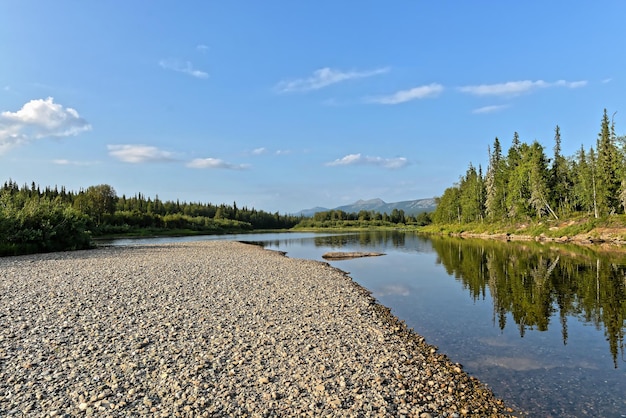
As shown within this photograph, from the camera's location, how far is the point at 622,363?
34.8 feet

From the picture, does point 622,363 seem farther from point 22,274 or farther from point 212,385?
point 22,274

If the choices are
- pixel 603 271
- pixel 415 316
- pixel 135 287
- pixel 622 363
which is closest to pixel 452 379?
pixel 622 363

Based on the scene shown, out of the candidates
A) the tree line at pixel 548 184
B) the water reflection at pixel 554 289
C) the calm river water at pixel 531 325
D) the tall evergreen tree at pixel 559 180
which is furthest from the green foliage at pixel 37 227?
the tall evergreen tree at pixel 559 180

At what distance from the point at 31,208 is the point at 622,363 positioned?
154 feet

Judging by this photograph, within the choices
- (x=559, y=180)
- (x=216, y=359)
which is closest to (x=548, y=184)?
(x=559, y=180)

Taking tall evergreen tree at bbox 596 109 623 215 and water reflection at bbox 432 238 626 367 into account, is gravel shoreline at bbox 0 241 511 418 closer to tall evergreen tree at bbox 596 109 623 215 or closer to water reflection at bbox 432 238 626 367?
water reflection at bbox 432 238 626 367

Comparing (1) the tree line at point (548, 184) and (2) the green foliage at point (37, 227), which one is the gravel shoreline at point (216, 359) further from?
(1) the tree line at point (548, 184)

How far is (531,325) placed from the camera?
1445cm

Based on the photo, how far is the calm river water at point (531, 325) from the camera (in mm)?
8883

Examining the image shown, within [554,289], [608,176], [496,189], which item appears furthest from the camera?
[496,189]

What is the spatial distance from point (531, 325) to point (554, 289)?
8365 millimetres

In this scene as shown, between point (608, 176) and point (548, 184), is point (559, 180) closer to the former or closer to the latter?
point (548, 184)

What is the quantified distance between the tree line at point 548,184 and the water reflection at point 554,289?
31.6 meters

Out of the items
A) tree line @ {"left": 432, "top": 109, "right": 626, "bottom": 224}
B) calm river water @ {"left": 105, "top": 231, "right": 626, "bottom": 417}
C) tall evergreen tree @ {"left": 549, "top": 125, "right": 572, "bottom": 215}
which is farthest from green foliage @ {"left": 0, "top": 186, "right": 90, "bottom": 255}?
tall evergreen tree @ {"left": 549, "top": 125, "right": 572, "bottom": 215}
